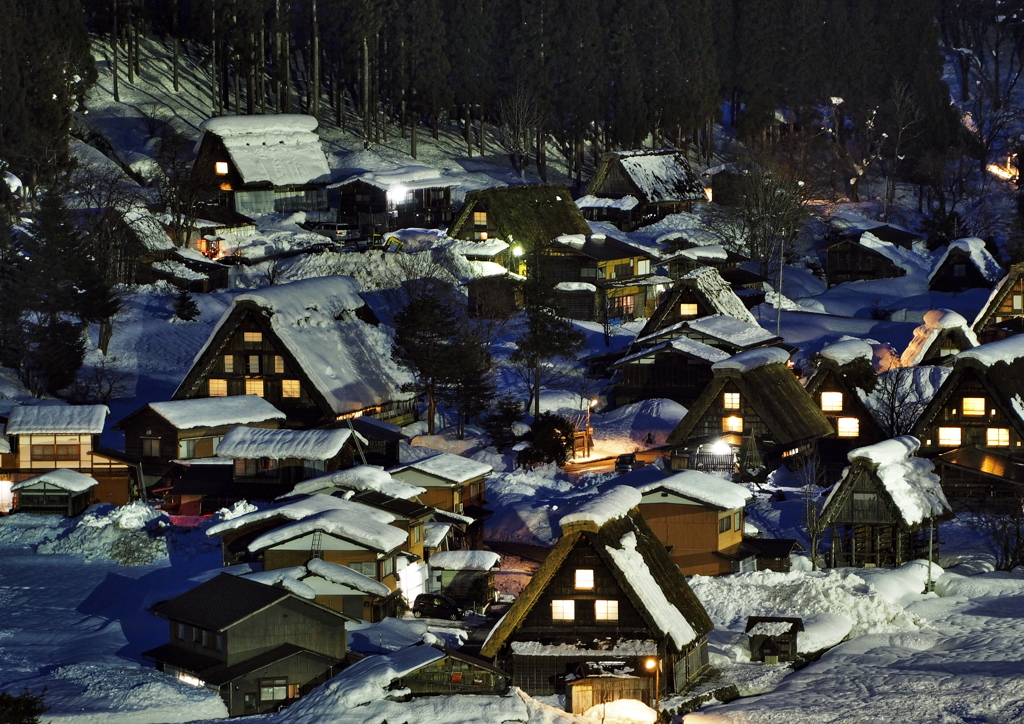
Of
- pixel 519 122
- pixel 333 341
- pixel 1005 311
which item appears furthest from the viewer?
pixel 519 122

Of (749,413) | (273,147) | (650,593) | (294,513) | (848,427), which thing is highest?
(273,147)

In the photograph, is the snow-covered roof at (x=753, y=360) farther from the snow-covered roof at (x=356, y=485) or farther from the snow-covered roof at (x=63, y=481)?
the snow-covered roof at (x=63, y=481)

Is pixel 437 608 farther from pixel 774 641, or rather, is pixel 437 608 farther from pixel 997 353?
pixel 997 353

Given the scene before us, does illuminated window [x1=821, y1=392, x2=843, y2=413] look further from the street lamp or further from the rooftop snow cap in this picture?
the street lamp

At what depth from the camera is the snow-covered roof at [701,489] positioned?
4400 centimetres

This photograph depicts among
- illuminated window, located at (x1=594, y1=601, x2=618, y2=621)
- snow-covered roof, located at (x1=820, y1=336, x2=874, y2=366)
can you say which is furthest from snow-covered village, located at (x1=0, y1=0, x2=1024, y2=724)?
snow-covered roof, located at (x1=820, y1=336, x2=874, y2=366)

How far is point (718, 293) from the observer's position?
2495 inches

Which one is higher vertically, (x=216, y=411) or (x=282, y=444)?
(x=216, y=411)

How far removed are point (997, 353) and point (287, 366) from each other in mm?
20054

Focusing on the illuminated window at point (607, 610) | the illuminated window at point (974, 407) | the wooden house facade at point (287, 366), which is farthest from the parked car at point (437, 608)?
the illuminated window at point (974, 407)

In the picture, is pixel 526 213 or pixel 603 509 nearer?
pixel 603 509

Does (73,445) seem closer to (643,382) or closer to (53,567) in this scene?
(53,567)

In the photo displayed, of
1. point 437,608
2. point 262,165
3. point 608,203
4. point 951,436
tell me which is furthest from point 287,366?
point 608,203

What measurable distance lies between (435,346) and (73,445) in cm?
1155
